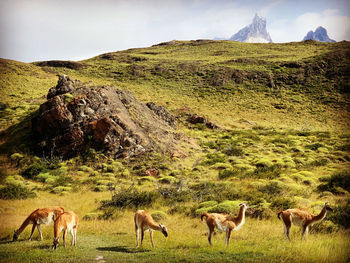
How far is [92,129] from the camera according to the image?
80.9 ft

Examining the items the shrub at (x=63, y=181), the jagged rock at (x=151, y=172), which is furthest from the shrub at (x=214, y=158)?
the shrub at (x=63, y=181)

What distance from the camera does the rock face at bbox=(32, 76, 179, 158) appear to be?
24250 mm

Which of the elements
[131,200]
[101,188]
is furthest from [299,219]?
[101,188]

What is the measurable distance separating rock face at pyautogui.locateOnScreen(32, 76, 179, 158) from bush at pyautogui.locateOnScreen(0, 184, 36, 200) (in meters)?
7.67

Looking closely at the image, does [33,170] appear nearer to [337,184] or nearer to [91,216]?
[91,216]

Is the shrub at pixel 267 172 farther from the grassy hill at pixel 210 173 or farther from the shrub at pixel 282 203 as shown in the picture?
the shrub at pixel 282 203

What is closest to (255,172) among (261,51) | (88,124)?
(88,124)

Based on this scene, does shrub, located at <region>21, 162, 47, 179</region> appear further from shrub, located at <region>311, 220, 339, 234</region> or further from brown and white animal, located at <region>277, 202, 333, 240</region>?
shrub, located at <region>311, 220, 339, 234</region>

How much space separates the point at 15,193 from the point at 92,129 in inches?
407

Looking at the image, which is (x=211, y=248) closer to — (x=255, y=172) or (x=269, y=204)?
(x=269, y=204)

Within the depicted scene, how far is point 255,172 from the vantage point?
20.9 meters

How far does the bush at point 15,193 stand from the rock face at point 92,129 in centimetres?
767

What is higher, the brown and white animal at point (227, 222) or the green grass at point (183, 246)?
the brown and white animal at point (227, 222)

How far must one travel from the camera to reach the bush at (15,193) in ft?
48.7
